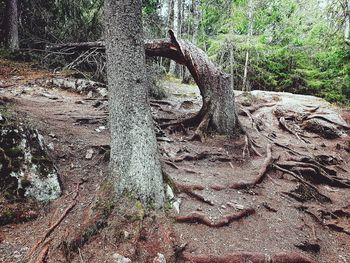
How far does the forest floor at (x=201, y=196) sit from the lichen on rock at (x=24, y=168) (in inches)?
10.8

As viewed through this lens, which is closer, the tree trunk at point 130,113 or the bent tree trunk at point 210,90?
the tree trunk at point 130,113

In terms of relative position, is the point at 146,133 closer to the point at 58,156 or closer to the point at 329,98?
the point at 58,156

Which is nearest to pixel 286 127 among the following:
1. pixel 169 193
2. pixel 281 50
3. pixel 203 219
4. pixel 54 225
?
pixel 281 50

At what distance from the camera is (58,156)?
509 cm

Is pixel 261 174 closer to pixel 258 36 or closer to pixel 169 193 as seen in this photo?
pixel 169 193

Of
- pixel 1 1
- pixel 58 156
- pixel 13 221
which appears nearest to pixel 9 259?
pixel 13 221

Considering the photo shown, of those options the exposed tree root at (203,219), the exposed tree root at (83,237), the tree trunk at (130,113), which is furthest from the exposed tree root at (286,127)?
the exposed tree root at (83,237)

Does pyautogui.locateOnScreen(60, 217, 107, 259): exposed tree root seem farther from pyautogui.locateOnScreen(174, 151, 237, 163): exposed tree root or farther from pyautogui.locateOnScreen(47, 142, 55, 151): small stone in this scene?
pyautogui.locateOnScreen(174, 151, 237, 163): exposed tree root

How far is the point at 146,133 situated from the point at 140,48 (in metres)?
1.23

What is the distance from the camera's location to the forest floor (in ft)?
12.0

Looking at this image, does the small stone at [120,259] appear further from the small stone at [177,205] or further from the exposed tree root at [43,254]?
the small stone at [177,205]

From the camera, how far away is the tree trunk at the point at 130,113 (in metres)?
3.88

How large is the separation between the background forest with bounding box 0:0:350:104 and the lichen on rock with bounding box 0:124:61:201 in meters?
6.64

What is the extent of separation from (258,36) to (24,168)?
41.6ft
